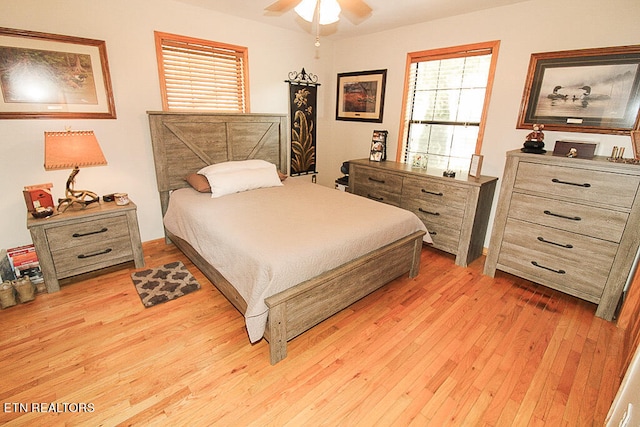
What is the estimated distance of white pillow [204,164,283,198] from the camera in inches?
118

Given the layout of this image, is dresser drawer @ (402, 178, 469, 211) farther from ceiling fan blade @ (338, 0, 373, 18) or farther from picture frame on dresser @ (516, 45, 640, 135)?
ceiling fan blade @ (338, 0, 373, 18)

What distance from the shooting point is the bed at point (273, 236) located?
182 centimetres

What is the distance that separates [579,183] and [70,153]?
3946mm

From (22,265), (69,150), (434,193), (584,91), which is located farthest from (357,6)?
(22,265)

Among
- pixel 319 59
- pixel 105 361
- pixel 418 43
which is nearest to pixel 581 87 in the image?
pixel 418 43

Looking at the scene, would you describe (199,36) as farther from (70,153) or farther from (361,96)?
(361,96)

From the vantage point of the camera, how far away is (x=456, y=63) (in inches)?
132

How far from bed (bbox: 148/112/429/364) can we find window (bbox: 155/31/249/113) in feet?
0.73

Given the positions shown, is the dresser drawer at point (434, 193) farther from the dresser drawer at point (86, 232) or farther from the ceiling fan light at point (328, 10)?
the dresser drawer at point (86, 232)

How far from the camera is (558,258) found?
99.4 inches

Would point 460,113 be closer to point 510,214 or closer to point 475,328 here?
point 510,214

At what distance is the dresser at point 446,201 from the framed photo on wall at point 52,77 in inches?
114

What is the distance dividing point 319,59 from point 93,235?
3577mm

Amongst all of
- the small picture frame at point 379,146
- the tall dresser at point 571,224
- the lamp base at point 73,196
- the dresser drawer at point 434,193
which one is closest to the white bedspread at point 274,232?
the dresser drawer at point 434,193
